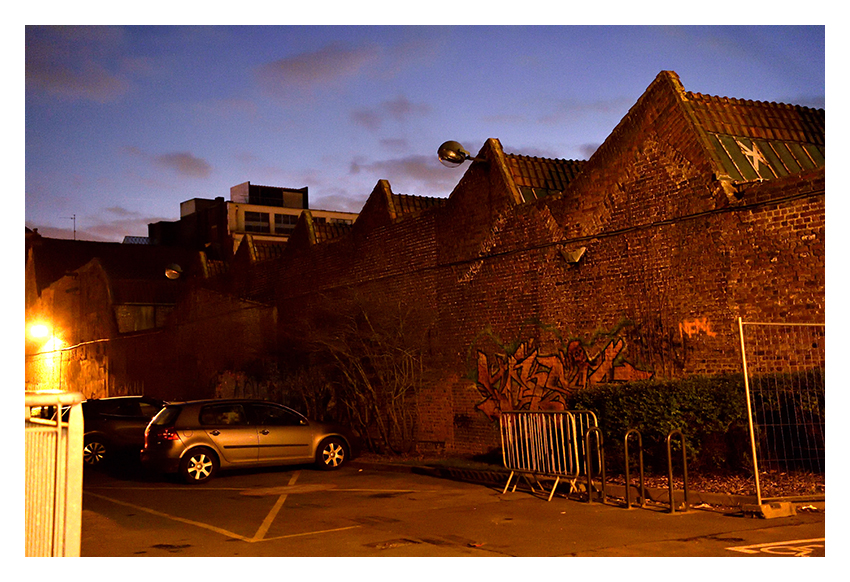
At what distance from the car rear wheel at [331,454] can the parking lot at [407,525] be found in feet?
7.56

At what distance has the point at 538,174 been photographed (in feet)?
60.4

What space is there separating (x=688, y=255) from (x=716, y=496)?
440cm

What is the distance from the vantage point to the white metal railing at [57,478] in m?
5.88

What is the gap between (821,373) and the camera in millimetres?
11523

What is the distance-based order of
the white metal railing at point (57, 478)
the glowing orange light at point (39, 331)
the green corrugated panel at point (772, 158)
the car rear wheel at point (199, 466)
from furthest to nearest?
the glowing orange light at point (39, 331) → the car rear wheel at point (199, 466) → the green corrugated panel at point (772, 158) → the white metal railing at point (57, 478)

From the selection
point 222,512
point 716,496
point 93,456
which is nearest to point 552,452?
point 716,496

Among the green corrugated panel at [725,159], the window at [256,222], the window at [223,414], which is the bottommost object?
the window at [223,414]

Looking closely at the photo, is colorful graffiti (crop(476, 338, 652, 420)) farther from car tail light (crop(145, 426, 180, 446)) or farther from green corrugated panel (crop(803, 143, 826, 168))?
car tail light (crop(145, 426, 180, 446))

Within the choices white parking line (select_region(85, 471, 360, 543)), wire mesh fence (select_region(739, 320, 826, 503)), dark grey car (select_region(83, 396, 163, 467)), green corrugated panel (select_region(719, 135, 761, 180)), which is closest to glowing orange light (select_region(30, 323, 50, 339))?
dark grey car (select_region(83, 396, 163, 467))

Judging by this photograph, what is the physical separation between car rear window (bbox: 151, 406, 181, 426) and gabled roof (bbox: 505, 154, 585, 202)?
7645 millimetres

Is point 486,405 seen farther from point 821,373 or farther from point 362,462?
point 821,373

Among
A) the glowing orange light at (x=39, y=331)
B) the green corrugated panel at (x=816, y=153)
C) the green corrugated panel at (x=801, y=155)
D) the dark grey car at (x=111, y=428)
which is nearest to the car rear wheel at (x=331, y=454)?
the dark grey car at (x=111, y=428)

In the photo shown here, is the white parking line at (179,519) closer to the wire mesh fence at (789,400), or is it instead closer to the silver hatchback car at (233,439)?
the silver hatchback car at (233,439)

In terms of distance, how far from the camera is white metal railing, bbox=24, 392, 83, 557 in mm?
5883
